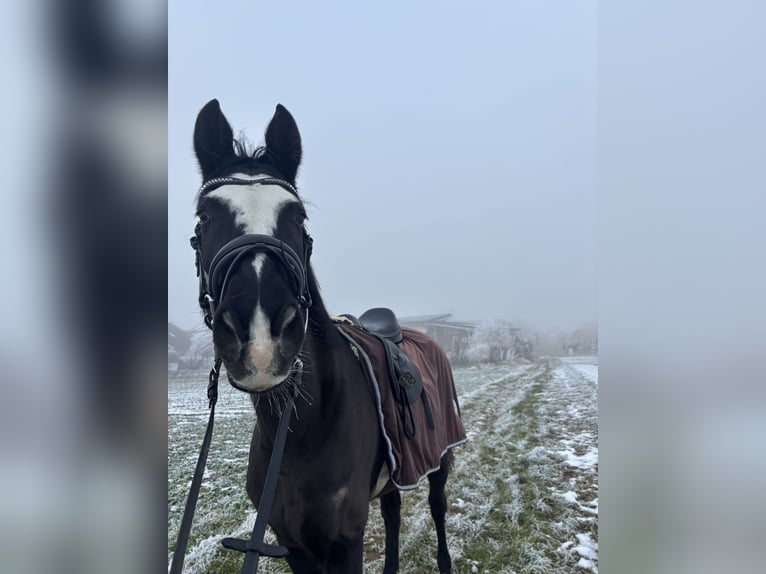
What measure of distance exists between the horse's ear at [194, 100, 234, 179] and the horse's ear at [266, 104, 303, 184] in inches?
5.9

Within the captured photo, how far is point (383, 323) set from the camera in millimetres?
2836

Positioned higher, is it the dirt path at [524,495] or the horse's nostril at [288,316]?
the horse's nostril at [288,316]

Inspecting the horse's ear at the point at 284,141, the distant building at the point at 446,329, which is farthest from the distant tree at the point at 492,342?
the horse's ear at the point at 284,141

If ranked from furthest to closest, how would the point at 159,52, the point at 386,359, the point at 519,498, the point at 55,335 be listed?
the point at 519,498, the point at 386,359, the point at 159,52, the point at 55,335

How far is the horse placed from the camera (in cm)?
116

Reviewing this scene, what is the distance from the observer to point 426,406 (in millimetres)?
2365

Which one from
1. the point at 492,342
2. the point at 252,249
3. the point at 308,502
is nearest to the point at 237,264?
the point at 252,249

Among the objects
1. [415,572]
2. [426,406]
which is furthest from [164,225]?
[415,572]

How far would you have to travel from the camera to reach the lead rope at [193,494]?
3.36 feet

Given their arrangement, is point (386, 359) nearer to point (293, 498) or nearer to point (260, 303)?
point (293, 498)

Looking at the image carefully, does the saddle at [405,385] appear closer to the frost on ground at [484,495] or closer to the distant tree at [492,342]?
the frost on ground at [484,495]

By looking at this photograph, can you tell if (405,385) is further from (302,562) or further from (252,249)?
(252,249)

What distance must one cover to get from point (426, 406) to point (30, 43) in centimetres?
216

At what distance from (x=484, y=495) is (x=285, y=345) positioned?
140 inches
